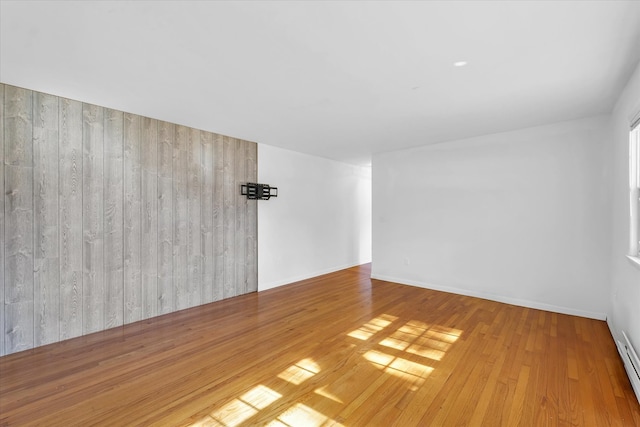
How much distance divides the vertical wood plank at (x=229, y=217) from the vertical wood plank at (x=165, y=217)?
79cm

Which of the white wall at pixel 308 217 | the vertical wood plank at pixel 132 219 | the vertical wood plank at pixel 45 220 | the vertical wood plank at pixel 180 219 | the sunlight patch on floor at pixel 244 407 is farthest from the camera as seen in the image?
the white wall at pixel 308 217

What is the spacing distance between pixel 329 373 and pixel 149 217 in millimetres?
2859

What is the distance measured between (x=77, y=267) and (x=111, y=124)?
162 cm

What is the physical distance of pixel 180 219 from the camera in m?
3.97

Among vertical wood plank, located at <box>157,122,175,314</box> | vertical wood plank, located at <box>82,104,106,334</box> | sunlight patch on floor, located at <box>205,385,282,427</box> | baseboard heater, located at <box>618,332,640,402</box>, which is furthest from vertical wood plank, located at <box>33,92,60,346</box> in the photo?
baseboard heater, located at <box>618,332,640,402</box>

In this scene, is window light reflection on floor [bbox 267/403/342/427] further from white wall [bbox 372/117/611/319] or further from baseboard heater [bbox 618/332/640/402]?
white wall [bbox 372/117/611/319]

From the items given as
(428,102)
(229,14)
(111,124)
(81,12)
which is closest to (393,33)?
(229,14)

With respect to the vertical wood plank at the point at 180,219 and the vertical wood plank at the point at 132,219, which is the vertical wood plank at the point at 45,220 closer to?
the vertical wood plank at the point at 132,219

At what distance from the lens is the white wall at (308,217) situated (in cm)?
514

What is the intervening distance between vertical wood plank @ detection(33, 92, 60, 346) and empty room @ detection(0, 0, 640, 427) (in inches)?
0.6

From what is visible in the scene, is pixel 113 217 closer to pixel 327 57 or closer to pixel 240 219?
pixel 240 219

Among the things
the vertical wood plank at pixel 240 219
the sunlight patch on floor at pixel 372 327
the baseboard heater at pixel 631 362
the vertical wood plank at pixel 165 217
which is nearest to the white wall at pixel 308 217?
the vertical wood plank at pixel 240 219

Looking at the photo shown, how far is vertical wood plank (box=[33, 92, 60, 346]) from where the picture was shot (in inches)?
113

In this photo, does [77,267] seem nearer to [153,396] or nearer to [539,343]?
[153,396]
